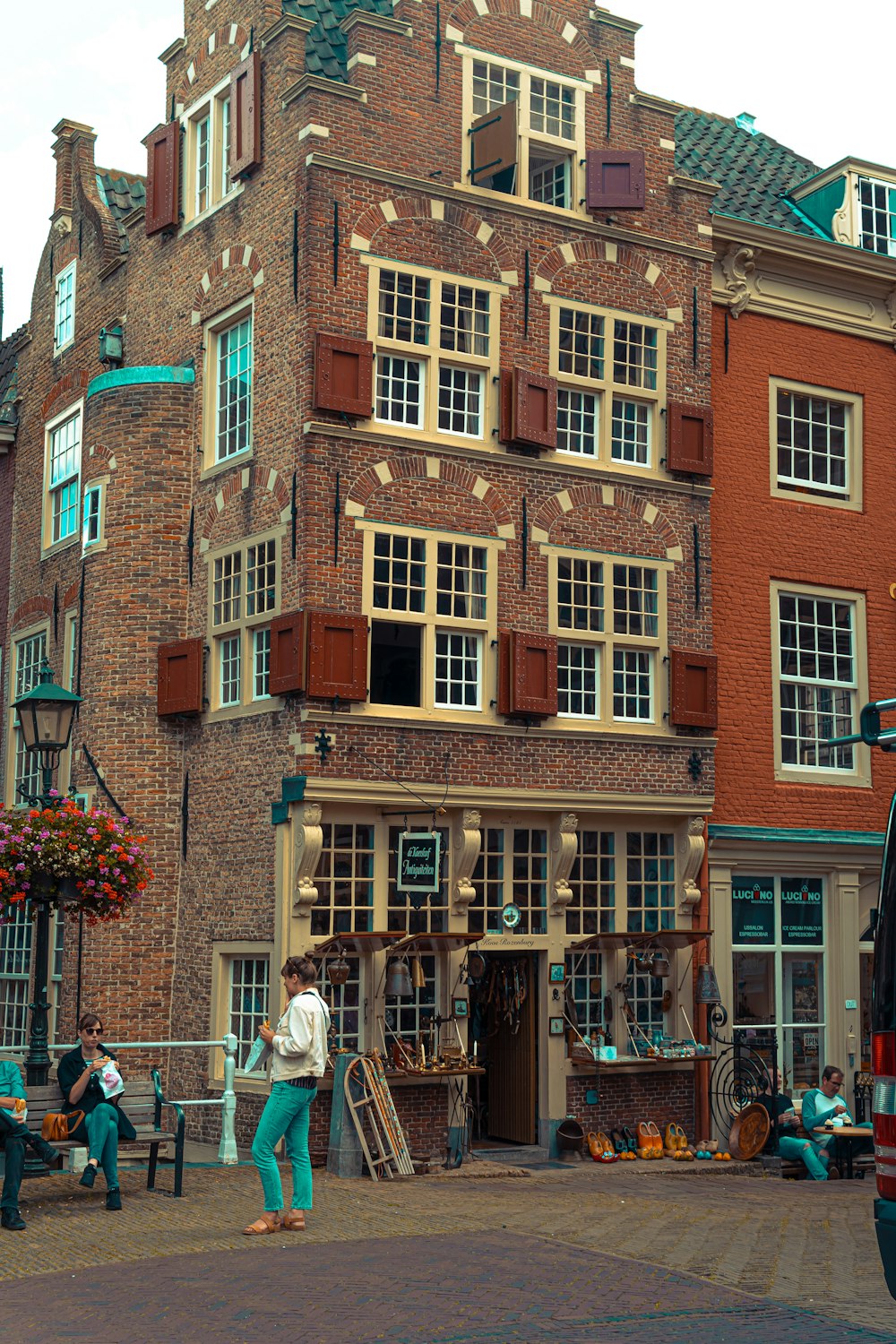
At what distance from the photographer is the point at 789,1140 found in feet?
56.9

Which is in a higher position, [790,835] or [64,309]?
[64,309]

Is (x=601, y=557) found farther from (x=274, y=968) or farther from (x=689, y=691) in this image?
(x=274, y=968)

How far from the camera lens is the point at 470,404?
17.9m

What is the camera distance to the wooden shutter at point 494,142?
17828mm

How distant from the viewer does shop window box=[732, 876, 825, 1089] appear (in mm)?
19406

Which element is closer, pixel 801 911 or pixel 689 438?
pixel 689 438

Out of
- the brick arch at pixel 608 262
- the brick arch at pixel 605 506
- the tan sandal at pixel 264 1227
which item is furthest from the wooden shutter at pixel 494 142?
the tan sandal at pixel 264 1227

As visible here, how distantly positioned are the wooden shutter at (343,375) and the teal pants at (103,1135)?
7.49 metres

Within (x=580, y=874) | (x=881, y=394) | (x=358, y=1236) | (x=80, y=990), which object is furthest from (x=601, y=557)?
(x=358, y=1236)

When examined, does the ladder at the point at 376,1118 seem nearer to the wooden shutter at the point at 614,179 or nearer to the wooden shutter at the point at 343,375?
the wooden shutter at the point at 343,375

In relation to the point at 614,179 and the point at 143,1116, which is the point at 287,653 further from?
the point at 614,179

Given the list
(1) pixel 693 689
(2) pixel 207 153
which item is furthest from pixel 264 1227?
(2) pixel 207 153

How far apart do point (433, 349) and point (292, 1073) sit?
899cm

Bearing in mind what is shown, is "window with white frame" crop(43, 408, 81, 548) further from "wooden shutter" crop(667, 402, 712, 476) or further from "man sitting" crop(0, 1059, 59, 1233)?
"man sitting" crop(0, 1059, 59, 1233)
